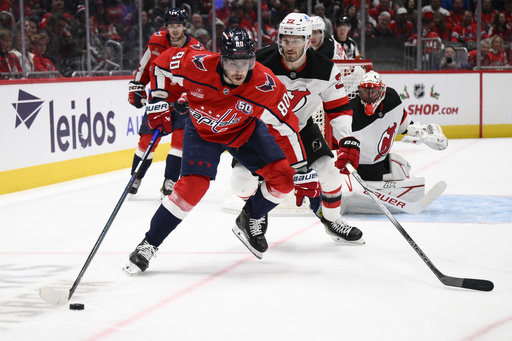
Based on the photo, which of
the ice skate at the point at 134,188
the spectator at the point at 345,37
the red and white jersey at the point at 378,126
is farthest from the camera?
the spectator at the point at 345,37

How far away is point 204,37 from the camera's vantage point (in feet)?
28.2

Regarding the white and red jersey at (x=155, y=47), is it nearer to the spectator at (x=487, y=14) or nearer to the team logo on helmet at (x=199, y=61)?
the team logo on helmet at (x=199, y=61)

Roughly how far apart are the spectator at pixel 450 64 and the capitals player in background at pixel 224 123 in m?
6.18

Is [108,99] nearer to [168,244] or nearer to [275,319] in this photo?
[168,244]

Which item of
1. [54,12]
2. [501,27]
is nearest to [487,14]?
[501,27]

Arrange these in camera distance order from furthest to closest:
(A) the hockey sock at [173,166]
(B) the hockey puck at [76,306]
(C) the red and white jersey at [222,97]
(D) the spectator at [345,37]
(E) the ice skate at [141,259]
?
(D) the spectator at [345,37] → (A) the hockey sock at [173,166] → (E) the ice skate at [141,259] → (C) the red and white jersey at [222,97] → (B) the hockey puck at [76,306]

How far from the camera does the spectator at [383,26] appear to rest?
363 inches

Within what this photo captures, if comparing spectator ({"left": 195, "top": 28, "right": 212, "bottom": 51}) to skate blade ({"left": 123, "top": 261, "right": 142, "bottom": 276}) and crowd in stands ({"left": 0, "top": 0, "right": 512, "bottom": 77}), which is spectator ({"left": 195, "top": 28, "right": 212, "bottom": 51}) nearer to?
crowd in stands ({"left": 0, "top": 0, "right": 512, "bottom": 77})

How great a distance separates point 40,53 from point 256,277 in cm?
408

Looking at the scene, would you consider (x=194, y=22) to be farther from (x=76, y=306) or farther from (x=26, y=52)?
(x=76, y=306)

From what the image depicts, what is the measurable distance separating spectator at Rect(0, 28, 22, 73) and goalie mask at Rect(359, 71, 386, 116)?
3110 mm

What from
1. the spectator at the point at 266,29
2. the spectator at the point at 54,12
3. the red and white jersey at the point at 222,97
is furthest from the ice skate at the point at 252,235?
the spectator at the point at 266,29

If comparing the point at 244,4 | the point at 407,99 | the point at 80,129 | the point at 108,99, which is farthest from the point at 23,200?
the point at 407,99

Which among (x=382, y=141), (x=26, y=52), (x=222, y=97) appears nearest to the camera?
(x=222, y=97)
